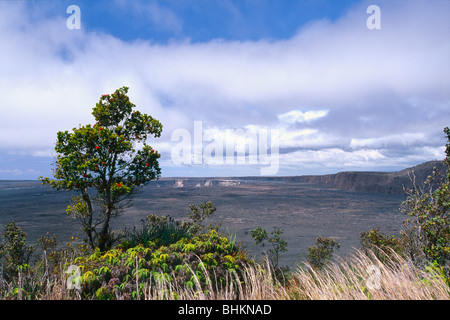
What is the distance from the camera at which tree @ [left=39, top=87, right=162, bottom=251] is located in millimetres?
8312

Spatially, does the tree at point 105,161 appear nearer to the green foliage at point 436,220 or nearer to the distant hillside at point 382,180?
the green foliage at point 436,220

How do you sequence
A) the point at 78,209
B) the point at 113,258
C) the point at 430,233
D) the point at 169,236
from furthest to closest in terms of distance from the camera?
1. the point at 78,209
2. the point at 169,236
3. the point at 430,233
4. the point at 113,258

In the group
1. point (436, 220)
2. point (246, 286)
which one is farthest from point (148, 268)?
point (436, 220)

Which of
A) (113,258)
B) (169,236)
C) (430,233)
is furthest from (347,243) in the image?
(113,258)

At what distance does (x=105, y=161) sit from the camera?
866 cm

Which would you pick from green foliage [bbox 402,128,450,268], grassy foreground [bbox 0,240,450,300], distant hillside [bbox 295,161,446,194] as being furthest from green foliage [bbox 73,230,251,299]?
distant hillside [bbox 295,161,446,194]

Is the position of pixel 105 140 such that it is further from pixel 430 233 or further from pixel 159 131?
pixel 430 233

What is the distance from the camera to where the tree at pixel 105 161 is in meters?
8.31

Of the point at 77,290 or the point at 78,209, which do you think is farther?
the point at 78,209

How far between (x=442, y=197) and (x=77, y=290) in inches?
401

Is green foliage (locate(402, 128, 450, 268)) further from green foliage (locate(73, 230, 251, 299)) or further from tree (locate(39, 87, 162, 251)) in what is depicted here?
tree (locate(39, 87, 162, 251))

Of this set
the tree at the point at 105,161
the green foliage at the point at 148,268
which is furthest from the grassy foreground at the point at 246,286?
the tree at the point at 105,161
